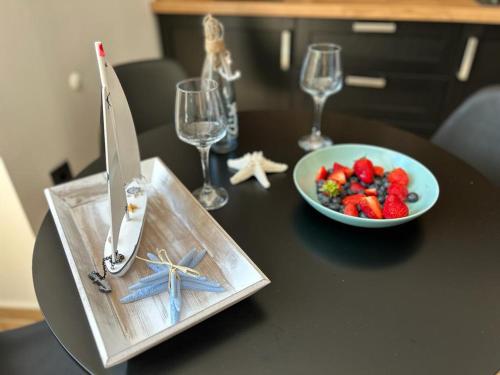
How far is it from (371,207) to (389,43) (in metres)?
1.54

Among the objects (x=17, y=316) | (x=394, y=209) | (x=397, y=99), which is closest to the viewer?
(x=394, y=209)

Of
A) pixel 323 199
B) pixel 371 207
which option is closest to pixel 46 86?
pixel 323 199

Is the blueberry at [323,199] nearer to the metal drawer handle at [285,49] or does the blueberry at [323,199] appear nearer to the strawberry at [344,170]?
the strawberry at [344,170]

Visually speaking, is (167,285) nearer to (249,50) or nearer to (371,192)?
(371,192)

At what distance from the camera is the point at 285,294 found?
668 mm

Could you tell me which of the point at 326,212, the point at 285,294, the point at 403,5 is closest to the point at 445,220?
the point at 326,212

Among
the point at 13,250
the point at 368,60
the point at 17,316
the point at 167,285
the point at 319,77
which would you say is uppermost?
the point at 319,77

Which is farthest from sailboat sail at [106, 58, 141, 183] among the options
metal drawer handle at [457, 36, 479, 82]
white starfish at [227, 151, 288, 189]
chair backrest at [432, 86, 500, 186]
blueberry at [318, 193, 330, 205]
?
metal drawer handle at [457, 36, 479, 82]

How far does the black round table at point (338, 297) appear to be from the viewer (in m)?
0.57

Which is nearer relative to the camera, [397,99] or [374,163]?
[374,163]

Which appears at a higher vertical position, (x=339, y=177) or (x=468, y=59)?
(x=339, y=177)

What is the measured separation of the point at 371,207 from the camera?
767 mm

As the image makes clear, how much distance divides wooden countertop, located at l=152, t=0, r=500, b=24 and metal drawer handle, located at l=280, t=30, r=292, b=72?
10 centimetres

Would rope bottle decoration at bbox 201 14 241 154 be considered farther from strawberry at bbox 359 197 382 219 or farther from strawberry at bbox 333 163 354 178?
strawberry at bbox 359 197 382 219
